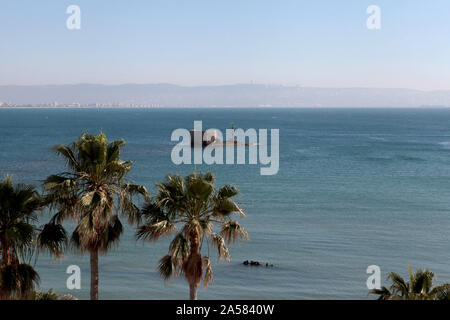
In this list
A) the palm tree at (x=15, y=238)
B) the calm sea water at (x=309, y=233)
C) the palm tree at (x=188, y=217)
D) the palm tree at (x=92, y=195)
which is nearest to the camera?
the palm tree at (x=15, y=238)

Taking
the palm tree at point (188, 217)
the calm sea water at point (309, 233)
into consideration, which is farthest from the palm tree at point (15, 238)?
the calm sea water at point (309, 233)

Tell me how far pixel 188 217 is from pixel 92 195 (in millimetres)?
2898

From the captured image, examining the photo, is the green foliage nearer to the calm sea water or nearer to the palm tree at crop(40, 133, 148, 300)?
the palm tree at crop(40, 133, 148, 300)

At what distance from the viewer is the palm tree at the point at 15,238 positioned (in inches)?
581

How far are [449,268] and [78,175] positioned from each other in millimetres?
25373

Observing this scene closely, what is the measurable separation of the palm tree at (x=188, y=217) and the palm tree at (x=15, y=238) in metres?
3.14

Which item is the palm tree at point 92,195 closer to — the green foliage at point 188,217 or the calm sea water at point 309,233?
the green foliage at point 188,217

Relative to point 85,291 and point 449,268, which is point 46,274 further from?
point 449,268

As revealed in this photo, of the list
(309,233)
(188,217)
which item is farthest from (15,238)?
(309,233)

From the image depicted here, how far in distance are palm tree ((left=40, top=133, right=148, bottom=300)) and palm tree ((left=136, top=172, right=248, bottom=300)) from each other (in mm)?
739

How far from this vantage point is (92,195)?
614 inches

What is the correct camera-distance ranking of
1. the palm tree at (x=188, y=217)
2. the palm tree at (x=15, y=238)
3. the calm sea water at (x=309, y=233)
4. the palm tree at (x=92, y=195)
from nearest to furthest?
1. the palm tree at (x=15, y=238)
2. the palm tree at (x=92, y=195)
3. the palm tree at (x=188, y=217)
4. the calm sea water at (x=309, y=233)

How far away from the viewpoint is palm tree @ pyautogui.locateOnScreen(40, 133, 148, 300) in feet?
51.3
